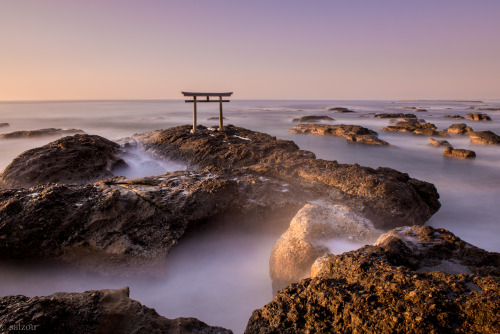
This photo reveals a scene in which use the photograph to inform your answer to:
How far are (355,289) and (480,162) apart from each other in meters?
12.6

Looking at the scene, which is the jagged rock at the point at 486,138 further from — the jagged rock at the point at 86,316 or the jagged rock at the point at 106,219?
the jagged rock at the point at 86,316

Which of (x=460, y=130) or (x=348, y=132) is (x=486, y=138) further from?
(x=348, y=132)

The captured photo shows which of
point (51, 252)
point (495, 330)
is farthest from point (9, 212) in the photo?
point (495, 330)

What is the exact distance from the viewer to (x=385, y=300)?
203cm

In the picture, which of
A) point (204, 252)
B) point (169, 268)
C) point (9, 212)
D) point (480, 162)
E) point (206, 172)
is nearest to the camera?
point (9, 212)

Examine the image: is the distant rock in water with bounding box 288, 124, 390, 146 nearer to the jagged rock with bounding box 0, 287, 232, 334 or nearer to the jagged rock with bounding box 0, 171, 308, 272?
the jagged rock with bounding box 0, 171, 308, 272

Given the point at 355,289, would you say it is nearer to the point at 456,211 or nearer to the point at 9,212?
the point at 9,212

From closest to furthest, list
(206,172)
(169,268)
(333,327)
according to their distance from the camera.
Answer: (333,327) < (169,268) < (206,172)

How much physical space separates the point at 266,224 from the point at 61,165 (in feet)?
18.1

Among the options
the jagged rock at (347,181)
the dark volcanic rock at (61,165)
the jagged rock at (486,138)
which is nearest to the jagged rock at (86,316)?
the jagged rock at (347,181)

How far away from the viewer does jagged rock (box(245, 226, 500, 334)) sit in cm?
182

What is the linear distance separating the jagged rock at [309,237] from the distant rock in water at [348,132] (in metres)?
12.4

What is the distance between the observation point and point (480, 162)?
11297 millimetres

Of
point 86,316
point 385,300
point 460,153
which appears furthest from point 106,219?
point 460,153
